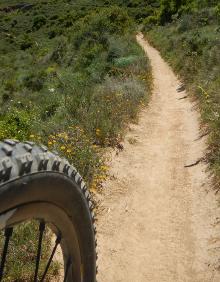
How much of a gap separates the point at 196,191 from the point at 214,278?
194 cm

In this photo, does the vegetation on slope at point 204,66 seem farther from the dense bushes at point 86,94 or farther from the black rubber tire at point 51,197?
the black rubber tire at point 51,197

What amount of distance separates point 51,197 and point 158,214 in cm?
375

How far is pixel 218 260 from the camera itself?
14.5 ft

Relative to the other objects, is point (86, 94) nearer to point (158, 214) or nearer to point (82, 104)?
point (82, 104)

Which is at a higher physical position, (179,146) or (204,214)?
(179,146)

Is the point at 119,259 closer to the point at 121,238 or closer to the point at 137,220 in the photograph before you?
the point at 121,238

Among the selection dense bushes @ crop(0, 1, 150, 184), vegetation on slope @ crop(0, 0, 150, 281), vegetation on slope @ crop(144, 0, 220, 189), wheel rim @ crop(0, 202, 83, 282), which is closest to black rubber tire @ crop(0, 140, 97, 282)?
wheel rim @ crop(0, 202, 83, 282)

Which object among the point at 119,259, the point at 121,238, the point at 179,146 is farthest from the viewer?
the point at 179,146

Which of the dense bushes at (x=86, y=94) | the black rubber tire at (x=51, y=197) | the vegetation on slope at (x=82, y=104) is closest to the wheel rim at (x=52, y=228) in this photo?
the black rubber tire at (x=51, y=197)

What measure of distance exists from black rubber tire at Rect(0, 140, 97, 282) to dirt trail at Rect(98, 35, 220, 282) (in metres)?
1.94

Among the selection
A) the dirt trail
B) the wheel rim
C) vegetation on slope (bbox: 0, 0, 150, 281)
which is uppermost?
vegetation on slope (bbox: 0, 0, 150, 281)

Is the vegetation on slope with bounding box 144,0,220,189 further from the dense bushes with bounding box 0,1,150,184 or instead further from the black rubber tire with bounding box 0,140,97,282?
the black rubber tire with bounding box 0,140,97,282

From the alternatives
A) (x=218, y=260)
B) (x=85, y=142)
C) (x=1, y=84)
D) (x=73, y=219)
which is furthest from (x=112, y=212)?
(x=1, y=84)

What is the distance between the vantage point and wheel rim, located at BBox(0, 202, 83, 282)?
1.79 meters
